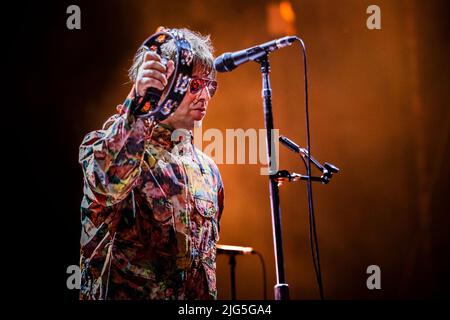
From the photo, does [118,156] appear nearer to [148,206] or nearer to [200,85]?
[148,206]

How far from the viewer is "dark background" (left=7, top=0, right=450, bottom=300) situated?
3.39 meters

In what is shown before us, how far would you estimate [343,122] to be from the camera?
366cm

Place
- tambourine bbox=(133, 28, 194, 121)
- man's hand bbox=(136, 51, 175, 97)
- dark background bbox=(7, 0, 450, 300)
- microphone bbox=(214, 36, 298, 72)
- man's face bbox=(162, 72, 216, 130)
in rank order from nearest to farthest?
man's hand bbox=(136, 51, 175, 97)
tambourine bbox=(133, 28, 194, 121)
microphone bbox=(214, 36, 298, 72)
man's face bbox=(162, 72, 216, 130)
dark background bbox=(7, 0, 450, 300)

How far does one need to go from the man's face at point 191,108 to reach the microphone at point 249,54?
0.44 ft

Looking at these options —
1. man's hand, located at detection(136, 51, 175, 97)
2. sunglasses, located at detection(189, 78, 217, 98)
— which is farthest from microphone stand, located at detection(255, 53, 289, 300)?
man's hand, located at detection(136, 51, 175, 97)

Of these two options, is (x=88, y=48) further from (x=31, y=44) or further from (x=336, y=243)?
(x=336, y=243)

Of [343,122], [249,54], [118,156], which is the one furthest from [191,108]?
[343,122]

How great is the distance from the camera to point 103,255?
159cm

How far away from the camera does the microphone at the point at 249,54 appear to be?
1715mm

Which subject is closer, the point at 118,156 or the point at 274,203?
the point at 118,156

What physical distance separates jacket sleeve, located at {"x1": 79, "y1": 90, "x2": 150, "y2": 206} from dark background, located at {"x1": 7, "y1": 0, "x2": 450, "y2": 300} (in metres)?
1.85

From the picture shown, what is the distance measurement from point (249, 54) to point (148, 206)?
697 mm

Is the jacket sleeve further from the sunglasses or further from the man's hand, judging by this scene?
the sunglasses
